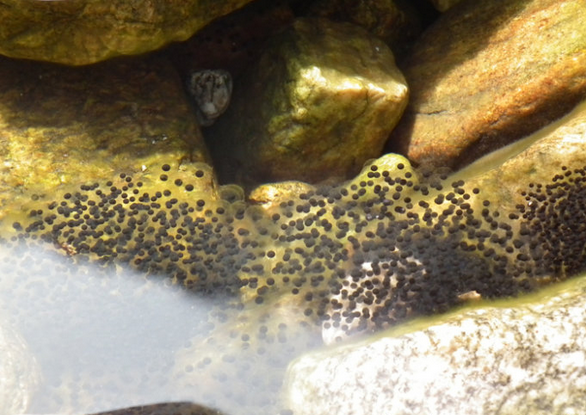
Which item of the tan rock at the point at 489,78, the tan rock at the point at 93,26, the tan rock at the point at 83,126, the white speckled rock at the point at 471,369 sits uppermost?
the tan rock at the point at 93,26

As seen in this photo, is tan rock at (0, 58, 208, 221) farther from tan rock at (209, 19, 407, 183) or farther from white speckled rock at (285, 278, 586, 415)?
white speckled rock at (285, 278, 586, 415)

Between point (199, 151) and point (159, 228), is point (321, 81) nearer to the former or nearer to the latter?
point (199, 151)

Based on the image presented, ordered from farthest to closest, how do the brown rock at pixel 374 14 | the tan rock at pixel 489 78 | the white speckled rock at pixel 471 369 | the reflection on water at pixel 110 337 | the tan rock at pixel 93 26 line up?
the brown rock at pixel 374 14, the tan rock at pixel 489 78, the tan rock at pixel 93 26, the reflection on water at pixel 110 337, the white speckled rock at pixel 471 369

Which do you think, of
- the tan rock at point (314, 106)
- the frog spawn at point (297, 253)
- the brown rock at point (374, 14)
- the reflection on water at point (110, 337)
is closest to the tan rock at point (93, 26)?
the tan rock at point (314, 106)

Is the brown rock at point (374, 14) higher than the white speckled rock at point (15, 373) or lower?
higher

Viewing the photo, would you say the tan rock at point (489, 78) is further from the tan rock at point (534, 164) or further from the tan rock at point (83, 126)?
the tan rock at point (83, 126)

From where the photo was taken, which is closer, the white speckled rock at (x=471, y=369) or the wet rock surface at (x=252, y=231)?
the white speckled rock at (x=471, y=369)

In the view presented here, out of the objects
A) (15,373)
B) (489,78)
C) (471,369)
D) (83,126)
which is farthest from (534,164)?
(15,373)

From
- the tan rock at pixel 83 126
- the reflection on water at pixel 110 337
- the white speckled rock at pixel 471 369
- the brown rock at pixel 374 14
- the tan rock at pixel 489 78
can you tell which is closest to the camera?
the white speckled rock at pixel 471 369

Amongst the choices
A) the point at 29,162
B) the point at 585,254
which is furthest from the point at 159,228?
the point at 585,254
